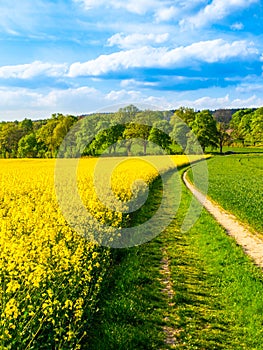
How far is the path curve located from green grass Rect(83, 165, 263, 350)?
363 millimetres

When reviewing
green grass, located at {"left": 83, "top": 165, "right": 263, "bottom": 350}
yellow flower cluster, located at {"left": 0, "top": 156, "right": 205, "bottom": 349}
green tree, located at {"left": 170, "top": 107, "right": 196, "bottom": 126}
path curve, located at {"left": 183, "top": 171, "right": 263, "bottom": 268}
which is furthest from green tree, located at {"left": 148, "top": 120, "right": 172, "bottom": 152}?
yellow flower cluster, located at {"left": 0, "top": 156, "right": 205, "bottom": 349}

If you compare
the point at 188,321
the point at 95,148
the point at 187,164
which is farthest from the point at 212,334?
the point at 95,148

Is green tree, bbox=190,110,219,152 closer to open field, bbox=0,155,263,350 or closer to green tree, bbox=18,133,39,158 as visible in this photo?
green tree, bbox=18,133,39,158

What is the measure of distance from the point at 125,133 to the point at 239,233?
49.2 metres

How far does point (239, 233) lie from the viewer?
15.1 m

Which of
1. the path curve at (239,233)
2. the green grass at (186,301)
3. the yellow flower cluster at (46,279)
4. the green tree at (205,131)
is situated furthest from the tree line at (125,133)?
the yellow flower cluster at (46,279)

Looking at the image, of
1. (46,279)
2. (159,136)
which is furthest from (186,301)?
(159,136)

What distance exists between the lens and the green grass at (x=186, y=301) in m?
7.36

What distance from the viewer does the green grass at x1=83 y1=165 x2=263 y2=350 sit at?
7355mm

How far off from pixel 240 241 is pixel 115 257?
457cm

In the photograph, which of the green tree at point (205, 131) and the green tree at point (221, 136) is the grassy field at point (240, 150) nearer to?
the green tree at point (221, 136)

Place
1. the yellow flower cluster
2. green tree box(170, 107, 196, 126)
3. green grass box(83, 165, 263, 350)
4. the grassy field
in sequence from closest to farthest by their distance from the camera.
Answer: the yellow flower cluster, green grass box(83, 165, 263, 350), the grassy field, green tree box(170, 107, 196, 126)

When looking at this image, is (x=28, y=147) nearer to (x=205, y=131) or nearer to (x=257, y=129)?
(x=205, y=131)

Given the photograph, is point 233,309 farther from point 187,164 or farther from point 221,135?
point 221,135
